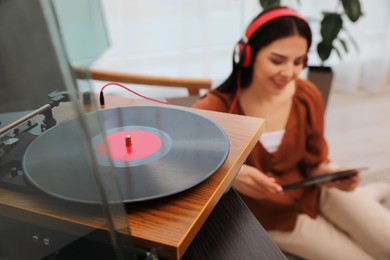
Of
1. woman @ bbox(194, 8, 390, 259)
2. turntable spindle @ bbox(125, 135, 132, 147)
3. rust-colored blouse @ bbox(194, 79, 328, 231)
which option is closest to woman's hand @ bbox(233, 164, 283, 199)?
woman @ bbox(194, 8, 390, 259)

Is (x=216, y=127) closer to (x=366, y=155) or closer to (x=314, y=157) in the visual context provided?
(x=314, y=157)

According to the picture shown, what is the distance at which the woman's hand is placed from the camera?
32.8 inches

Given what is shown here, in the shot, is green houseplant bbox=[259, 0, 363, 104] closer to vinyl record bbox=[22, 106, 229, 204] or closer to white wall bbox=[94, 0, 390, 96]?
white wall bbox=[94, 0, 390, 96]

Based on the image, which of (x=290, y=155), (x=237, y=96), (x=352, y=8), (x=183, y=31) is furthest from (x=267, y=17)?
(x=183, y=31)

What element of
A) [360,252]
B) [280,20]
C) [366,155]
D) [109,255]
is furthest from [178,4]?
[109,255]

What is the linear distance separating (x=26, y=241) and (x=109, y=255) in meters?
0.13

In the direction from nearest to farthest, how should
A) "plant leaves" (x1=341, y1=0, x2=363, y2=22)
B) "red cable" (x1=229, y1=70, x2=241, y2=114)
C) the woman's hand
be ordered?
the woman's hand < "red cable" (x1=229, y1=70, x2=241, y2=114) < "plant leaves" (x1=341, y1=0, x2=363, y2=22)

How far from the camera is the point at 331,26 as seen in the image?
1.54 m

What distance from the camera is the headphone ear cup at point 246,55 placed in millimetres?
883

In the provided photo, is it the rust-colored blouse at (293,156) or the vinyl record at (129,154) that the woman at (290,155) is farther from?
the vinyl record at (129,154)

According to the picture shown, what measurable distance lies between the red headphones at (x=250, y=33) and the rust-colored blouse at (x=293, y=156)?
0.38 feet

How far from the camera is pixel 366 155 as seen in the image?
1812 millimetres

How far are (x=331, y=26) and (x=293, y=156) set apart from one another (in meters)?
0.75

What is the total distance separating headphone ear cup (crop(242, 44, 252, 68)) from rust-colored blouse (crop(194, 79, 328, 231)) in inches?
4.4
